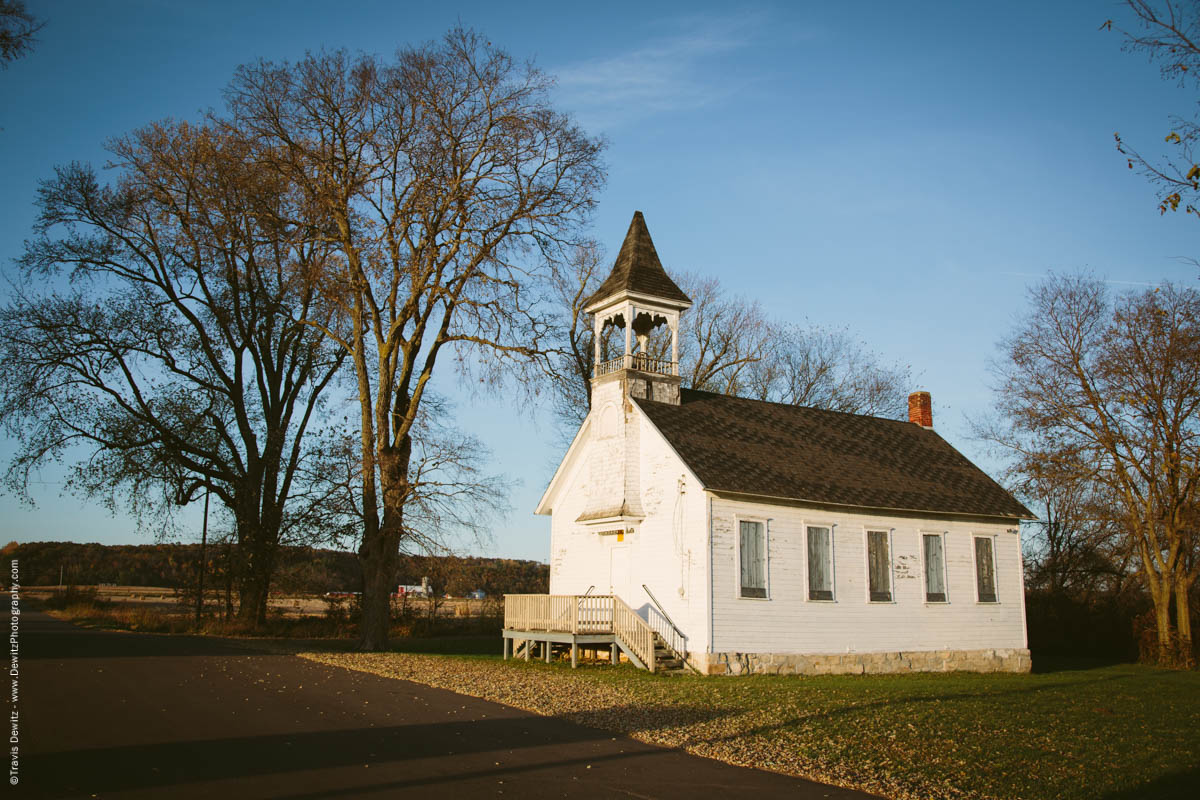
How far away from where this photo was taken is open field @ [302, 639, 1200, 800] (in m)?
9.65

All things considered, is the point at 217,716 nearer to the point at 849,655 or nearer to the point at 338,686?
the point at 338,686

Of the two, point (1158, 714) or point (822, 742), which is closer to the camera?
point (822, 742)

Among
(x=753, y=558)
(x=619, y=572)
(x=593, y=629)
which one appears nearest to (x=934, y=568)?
(x=753, y=558)

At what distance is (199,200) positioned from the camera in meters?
32.2

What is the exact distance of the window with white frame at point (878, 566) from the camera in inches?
914

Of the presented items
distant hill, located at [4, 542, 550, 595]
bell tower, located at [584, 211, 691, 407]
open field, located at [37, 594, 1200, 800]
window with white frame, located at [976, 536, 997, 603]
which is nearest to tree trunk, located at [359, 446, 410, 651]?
distant hill, located at [4, 542, 550, 595]

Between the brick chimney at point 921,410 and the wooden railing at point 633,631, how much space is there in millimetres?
15676

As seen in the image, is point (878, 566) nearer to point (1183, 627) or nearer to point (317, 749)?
point (1183, 627)

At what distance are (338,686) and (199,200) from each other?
74.2 feet

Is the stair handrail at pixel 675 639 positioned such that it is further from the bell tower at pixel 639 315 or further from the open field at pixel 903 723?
the bell tower at pixel 639 315

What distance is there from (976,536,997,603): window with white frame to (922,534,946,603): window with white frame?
1445mm

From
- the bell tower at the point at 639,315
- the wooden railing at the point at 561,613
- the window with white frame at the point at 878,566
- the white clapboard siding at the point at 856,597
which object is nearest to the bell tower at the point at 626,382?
the bell tower at the point at 639,315

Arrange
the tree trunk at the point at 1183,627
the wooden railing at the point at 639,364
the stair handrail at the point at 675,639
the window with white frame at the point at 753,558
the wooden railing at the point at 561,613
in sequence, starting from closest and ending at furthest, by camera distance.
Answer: the stair handrail at the point at 675,639 → the window with white frame at the point at 753,558 → the wooden railing at the point at 561,613 → the wooden railing at the point at 639,364 → the tree trunk at the point at 1183,627

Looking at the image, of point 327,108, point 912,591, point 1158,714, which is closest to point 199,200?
point 327,108
